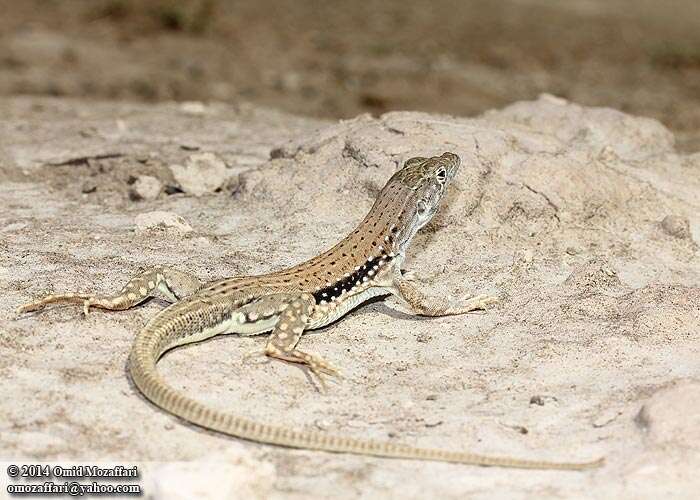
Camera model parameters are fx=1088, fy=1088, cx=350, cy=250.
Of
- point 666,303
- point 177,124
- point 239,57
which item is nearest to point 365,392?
point 666,303

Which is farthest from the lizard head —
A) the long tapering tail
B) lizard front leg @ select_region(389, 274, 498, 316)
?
the long tapering tail

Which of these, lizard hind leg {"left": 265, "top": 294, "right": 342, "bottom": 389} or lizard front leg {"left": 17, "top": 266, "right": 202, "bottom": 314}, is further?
lizard front leg {"left": 17, "top": 266, "right": 202, "bottom": 314}

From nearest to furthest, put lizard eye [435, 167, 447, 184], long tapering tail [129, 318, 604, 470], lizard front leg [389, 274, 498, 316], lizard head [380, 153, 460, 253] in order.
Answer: long tapering tail [129, 318, 604, 470] → lizard front leg [389, 274, 498, 316] → lizard head [380, 153, 460, 253] → lizard eye [435, 167, 447, 184]

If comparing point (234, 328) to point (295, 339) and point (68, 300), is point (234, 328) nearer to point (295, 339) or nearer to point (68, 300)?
point (295, 339)

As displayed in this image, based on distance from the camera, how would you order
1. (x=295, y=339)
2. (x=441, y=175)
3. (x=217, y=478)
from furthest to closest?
(x=441, y=175) < (x=295, y=339) < (x=217, y=478)

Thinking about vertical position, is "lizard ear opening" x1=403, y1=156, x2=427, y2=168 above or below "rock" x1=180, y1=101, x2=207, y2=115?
above

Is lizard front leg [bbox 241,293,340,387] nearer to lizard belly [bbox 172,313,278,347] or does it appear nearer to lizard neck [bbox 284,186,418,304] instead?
lizard belly [bbox 172,313,278,347]

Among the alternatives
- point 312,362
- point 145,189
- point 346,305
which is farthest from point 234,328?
point 145,189
